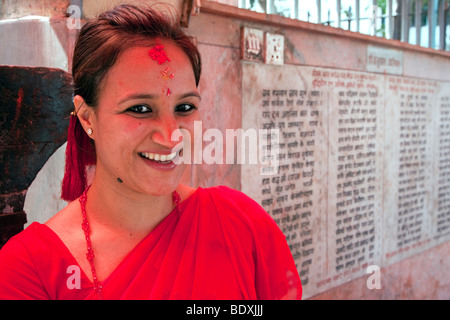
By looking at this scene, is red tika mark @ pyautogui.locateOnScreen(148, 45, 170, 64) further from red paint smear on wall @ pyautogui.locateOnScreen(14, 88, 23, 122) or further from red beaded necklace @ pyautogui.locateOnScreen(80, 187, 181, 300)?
red paint smear on wall @ pyautogui.locateOnScreen(14, 88, 23, 122)

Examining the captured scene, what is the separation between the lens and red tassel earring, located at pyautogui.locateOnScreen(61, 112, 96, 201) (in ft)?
4.90

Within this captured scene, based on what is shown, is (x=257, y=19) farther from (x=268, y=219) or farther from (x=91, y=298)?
(x=91, y=298)

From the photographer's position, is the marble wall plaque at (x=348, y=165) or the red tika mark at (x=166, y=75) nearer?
the red tika mark at (x=166, y=75)

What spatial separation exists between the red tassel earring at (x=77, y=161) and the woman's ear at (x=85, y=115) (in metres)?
0.09

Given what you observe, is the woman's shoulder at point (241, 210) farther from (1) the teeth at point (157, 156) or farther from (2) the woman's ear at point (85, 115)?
(2) the woman's ear at point (85, 115)

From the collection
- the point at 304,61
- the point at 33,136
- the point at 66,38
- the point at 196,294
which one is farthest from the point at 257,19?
the point at 196,294

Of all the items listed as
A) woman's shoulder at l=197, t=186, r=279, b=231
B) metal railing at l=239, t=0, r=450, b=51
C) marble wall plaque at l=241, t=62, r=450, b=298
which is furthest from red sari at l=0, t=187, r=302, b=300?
metal railing at l=239, t=0, r=450, b=51

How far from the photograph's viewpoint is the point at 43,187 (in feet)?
6.40

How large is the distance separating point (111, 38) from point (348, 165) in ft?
8.39

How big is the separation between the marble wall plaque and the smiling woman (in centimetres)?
136

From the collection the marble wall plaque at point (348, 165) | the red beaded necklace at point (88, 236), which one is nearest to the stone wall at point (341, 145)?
the marble wall plaque at point (348, 165)

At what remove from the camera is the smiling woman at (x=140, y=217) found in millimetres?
1246

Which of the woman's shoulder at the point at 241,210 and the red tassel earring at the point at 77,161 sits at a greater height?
the red tassel earring at the point at 77,161
